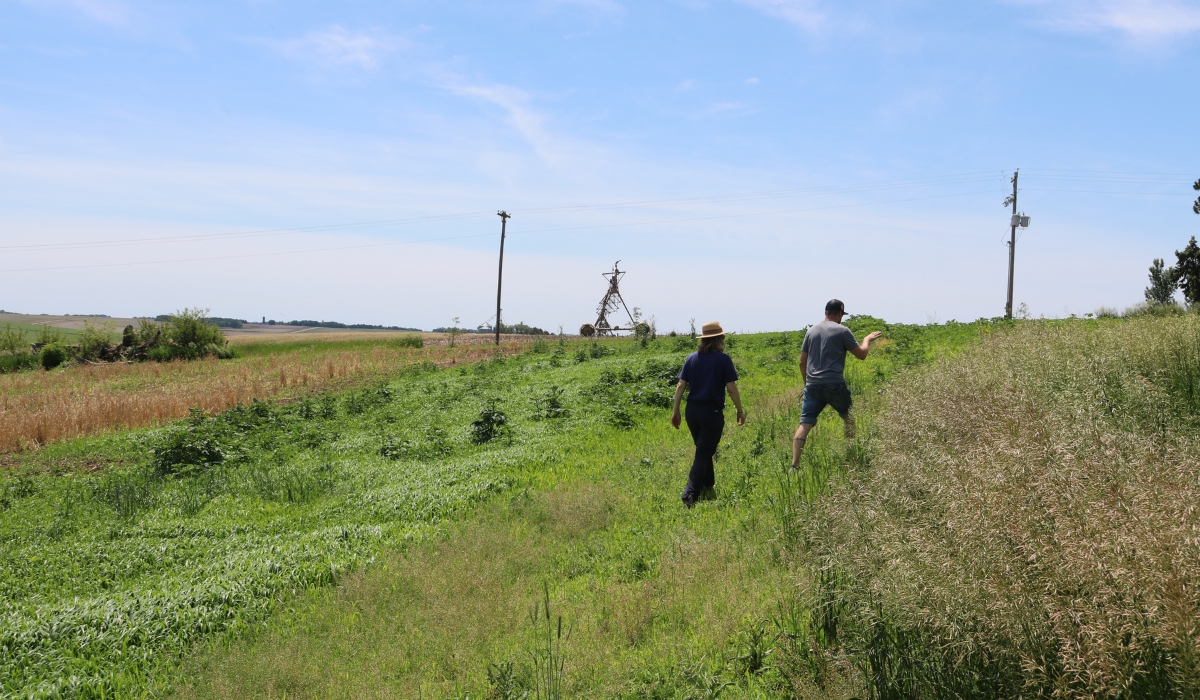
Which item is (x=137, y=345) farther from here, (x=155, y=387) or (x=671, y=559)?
(x=671, y=559)

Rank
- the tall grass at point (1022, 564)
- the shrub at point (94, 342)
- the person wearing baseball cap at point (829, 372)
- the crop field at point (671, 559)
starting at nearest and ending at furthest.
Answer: the tall grass at point (1022, 564)
the crop field at point (671, 559)
the person wearing baseball cap at point (829, 372)
the shrub at point (94, 342)

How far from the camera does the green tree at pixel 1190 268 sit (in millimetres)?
39344

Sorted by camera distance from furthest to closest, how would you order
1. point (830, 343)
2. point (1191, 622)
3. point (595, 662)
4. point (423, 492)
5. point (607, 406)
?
point (607, 406) → point (423, 492) → point (830, 343) → point (595, 662) → point (1191, 622)

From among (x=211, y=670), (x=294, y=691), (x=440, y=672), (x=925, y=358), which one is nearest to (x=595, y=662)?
(x=440, y=672)

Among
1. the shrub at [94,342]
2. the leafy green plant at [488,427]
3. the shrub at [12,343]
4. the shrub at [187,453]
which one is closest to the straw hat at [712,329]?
the leafy green plant at [488,427]

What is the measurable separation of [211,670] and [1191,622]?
6.15 m

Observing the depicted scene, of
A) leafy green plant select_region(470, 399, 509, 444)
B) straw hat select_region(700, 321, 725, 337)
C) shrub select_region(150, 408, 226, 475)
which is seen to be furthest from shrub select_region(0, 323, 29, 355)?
straw hat select_region(700, 321, 725, 337)

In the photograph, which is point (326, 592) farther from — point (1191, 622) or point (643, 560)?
point (1191, 622)

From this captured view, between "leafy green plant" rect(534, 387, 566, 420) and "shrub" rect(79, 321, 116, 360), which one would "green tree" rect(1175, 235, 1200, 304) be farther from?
"shrub" rect(79, 321, 116, 360)

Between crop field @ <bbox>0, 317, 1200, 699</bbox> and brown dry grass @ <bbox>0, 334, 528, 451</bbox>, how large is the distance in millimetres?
6543

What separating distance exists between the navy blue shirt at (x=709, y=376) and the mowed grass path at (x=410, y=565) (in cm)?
114

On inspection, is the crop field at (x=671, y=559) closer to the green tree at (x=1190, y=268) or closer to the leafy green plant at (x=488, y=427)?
the leafy green plant at (x=488, y=427)

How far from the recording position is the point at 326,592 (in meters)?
6.91

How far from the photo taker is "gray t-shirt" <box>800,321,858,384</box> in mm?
9016
